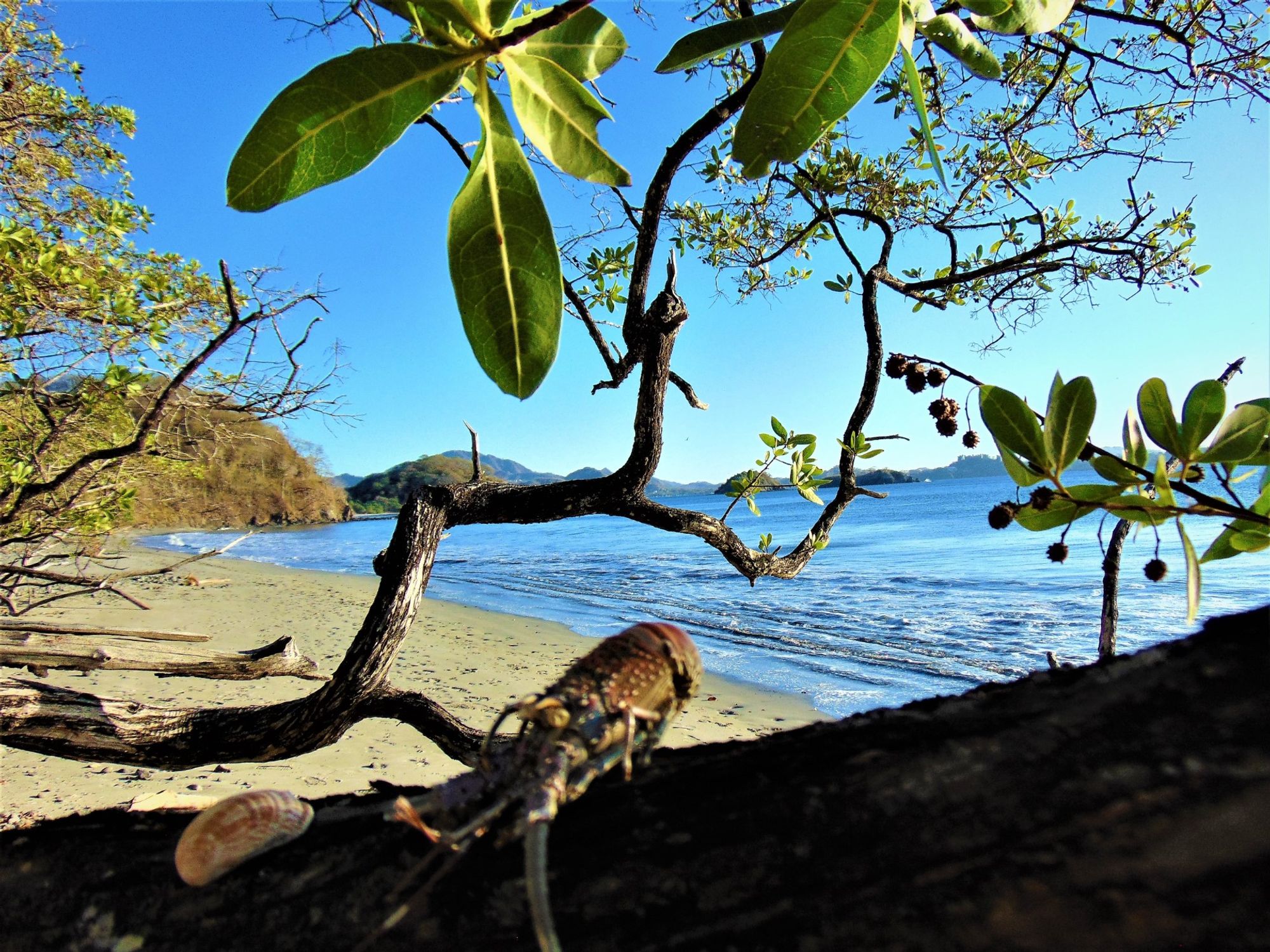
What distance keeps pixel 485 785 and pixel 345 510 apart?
199 ft

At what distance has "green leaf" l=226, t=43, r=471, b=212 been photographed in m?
0.70

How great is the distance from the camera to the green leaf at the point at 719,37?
0.91 meters

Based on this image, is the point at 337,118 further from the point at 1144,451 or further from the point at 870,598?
the point at 870,598

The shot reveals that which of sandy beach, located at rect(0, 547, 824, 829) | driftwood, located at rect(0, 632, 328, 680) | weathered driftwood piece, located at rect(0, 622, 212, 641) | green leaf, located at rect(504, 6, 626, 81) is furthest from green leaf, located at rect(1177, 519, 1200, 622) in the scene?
weathered driftwood piece, located at rect(0, 622, 212, 641)

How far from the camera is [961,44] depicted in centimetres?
102

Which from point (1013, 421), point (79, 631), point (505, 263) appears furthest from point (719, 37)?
point (79, 631)

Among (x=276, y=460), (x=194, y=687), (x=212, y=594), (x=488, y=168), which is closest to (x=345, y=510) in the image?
(x=276, y=460)

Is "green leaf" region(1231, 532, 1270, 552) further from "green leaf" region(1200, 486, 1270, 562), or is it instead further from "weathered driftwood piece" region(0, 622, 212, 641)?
"weathered driftwood piece" region(0, 622, 212, 641)

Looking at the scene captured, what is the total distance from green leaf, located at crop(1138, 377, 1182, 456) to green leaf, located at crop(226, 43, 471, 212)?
0.96m

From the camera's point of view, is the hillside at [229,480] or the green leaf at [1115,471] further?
the hillside at [229,480]

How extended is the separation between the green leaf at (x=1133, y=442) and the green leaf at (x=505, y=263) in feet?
2.72

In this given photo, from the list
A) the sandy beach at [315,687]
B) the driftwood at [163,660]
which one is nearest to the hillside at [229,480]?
the sandy beach at [315,687]

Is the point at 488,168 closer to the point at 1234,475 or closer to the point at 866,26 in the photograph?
the point at 866,26

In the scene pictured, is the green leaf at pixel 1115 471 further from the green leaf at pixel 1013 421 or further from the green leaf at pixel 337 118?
the green leaf at pixel 337 118
